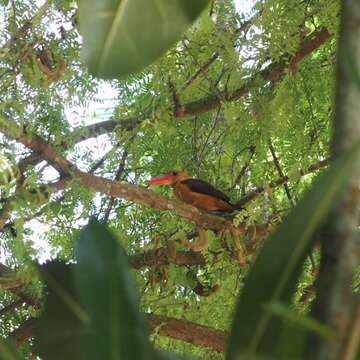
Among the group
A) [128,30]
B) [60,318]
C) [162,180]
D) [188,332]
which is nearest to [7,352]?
[60,318]

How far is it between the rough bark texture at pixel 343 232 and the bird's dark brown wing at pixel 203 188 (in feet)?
7.47

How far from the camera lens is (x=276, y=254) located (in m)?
0.43

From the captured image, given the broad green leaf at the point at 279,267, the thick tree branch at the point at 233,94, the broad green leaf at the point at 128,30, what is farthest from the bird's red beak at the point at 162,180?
the broad green leaf at the point at 279,267

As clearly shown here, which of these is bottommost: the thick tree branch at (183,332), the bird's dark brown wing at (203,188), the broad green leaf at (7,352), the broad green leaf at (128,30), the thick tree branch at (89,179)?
the broad green leaf at (7,352)

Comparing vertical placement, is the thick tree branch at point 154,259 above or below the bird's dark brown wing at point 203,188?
below

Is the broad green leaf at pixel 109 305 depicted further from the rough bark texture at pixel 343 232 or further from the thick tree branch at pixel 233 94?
the thick tree branch at pixel 233 94

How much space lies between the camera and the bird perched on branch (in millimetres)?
2768

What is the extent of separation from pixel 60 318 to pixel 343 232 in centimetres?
21

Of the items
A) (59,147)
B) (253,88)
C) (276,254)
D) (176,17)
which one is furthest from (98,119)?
(276,254)

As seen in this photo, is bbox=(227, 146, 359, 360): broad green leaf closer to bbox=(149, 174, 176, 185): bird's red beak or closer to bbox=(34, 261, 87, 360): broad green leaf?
bbox=(34, 261, 87, 360): broad green leaf

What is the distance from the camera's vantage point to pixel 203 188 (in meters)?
2.88

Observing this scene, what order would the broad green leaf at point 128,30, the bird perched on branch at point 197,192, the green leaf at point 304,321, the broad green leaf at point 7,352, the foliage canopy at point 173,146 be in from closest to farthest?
the green leaf at point 304,321, the broad green leaf at point 7,352, the broad green leaf at point 128,30, the foliage canopy at point 173,146, the bird perched on branch at point 197,192

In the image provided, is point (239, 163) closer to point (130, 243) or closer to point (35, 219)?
point (130, 243)

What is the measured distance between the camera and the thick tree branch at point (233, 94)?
2477mm
